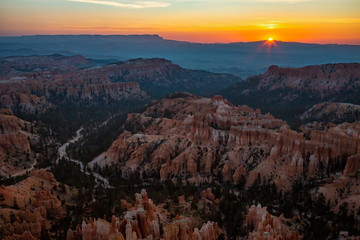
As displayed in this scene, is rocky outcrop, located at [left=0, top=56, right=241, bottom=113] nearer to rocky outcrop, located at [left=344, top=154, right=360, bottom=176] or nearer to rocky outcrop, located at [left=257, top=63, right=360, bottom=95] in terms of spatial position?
rocky outcrop, located at [left=257, top=63, right=360, bottom=95]

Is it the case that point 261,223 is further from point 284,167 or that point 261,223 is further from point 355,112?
point 355,112

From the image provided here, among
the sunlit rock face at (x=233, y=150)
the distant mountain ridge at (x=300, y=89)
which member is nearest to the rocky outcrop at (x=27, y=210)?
the sunlit rock face at (x=233, y=150)

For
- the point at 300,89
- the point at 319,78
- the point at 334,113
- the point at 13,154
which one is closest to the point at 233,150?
the point at 13,154

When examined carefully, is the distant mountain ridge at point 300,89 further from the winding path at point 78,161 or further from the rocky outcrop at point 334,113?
the winding path at point 78,161

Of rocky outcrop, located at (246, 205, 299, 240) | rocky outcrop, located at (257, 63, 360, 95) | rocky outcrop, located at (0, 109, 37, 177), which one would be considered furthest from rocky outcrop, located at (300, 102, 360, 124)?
rocky outcrop, located at (0, 109, 37, 177)

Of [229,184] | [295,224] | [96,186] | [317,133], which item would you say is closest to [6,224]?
[96,186]
